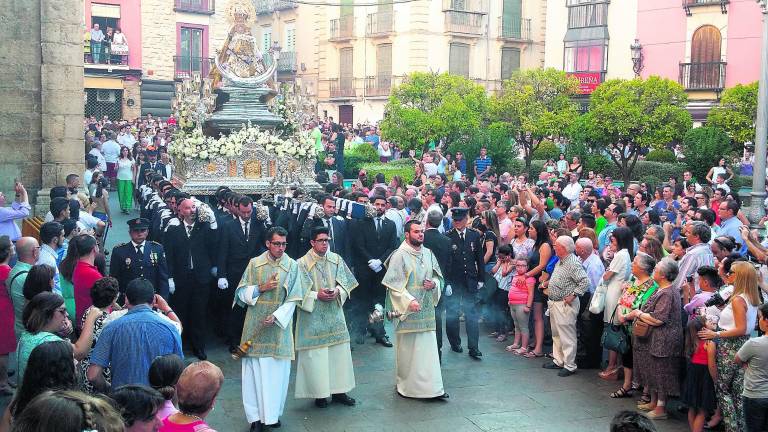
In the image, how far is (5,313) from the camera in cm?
764

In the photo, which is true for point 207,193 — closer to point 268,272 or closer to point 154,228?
point 154,228

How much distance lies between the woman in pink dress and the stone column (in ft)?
17.7

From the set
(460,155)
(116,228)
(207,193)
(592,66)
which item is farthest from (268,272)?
(592,66)

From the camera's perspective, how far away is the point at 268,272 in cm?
732

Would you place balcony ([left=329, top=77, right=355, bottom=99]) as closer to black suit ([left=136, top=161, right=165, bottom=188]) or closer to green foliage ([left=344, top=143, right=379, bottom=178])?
green foliage ([left=344, top=143, right=379, bottom=178])

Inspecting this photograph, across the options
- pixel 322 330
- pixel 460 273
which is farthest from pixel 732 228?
pixel 322 330

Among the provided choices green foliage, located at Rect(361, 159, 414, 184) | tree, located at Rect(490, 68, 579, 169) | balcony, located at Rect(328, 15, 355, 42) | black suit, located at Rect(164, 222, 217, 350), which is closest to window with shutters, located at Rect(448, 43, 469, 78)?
balcony, located at Rect(328, 15, 355, 42)

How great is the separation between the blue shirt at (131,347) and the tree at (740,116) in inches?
769

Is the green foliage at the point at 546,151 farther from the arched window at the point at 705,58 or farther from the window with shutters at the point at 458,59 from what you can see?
the window with shutters at the point at 458,59

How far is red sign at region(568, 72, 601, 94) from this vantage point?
33.8m

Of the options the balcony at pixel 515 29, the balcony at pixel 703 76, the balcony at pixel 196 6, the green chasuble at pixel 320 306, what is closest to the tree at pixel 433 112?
the balcony at pixel 703 76

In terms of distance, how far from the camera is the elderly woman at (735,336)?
684 cm

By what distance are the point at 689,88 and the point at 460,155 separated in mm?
12658

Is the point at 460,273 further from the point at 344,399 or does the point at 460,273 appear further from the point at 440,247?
the point at 344,399
